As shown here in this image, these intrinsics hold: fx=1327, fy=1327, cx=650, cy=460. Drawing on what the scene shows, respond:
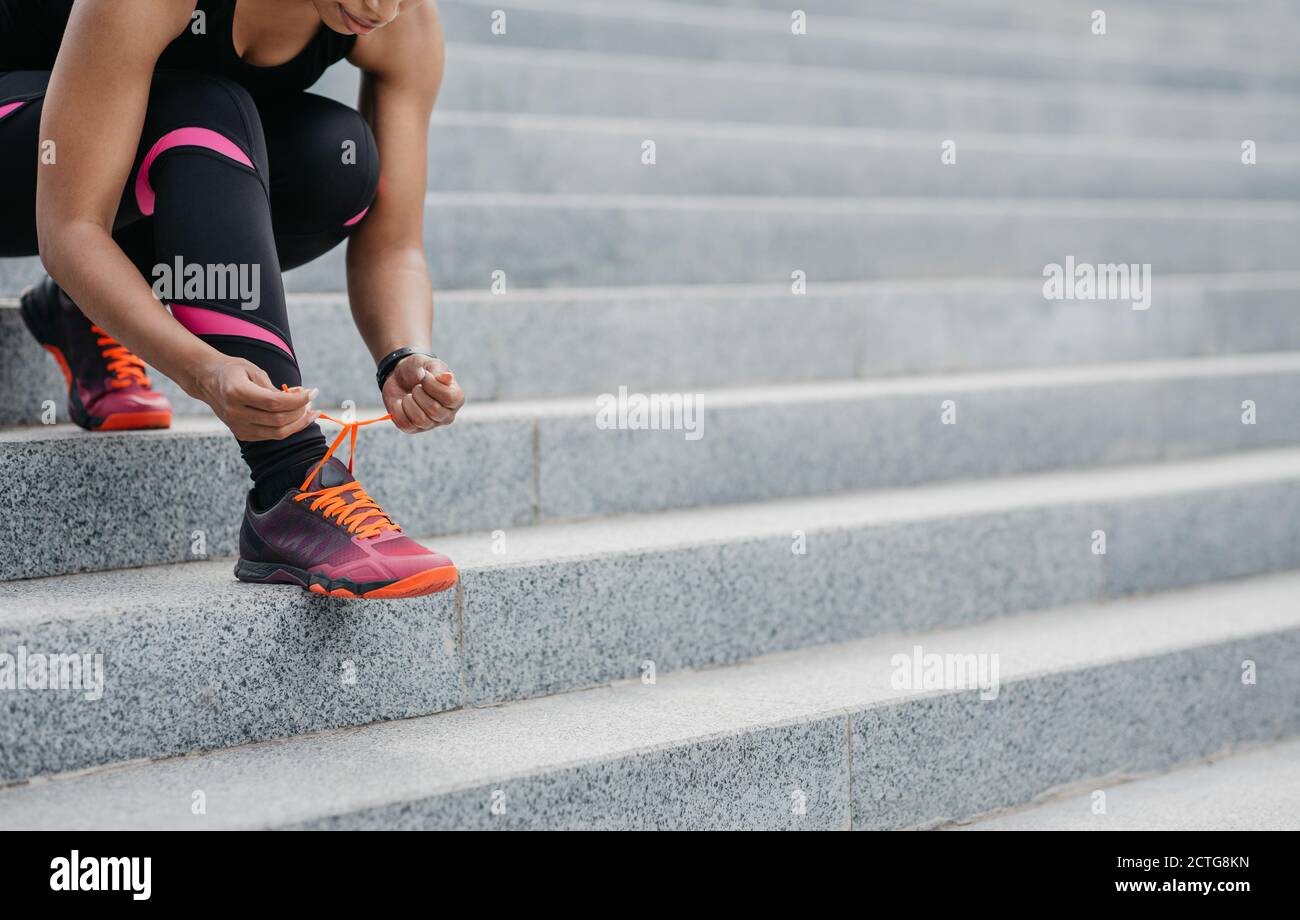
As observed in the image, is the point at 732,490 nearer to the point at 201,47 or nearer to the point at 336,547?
the point at 336,547

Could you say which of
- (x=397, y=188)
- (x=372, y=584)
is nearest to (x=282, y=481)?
(x=372, y=584)

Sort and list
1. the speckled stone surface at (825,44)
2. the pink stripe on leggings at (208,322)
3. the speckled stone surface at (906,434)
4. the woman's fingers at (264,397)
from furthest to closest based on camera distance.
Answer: the speckled stone surface at (825,44) → the speckled stone surface at (906,434) → the pink stripe on leggings at (208,322) → the woman's fingers at (264,397)

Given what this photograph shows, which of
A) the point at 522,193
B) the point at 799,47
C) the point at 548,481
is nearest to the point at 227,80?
the point at 548,481

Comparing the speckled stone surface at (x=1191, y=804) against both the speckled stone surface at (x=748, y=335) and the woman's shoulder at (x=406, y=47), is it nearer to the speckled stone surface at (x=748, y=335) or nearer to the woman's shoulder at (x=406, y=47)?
the speckled stone surface at (x=748, y=335)

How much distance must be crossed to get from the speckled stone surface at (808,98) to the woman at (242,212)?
1181 millimetres

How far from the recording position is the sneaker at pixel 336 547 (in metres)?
1.65

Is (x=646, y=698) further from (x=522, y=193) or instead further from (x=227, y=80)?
(x=522, y=193)

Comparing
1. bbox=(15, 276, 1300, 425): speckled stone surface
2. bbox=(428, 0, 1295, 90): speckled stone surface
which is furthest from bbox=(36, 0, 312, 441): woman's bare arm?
bbox=(428, 0, 1295, 90): speckled stone surface

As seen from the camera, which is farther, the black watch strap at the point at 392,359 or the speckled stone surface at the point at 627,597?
the black watch strap at the point at 392,359

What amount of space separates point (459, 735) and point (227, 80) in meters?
0.91

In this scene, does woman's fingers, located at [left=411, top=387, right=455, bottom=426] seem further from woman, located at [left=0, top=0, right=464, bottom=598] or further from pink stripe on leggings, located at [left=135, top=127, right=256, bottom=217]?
pink stripe on leggings, located at [left=135, top=127, right=256, bottom=217]

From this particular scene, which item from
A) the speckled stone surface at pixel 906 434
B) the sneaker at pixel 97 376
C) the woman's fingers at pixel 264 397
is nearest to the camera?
the woman's fingers at pixel 264 397

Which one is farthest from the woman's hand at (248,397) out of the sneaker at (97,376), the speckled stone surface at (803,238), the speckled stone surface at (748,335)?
the speckled stone surface at (803,238)
